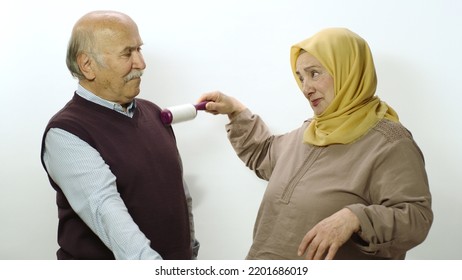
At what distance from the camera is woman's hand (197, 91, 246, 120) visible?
1.98 m

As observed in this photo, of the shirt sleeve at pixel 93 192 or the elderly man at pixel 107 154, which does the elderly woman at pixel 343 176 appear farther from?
the shirt sleeve at pixel 93 192

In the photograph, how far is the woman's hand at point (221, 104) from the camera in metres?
1.98

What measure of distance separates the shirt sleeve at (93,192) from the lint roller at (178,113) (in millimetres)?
354

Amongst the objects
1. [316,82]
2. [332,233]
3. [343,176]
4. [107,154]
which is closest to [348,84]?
[316,82]

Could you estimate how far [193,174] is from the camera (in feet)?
7.33

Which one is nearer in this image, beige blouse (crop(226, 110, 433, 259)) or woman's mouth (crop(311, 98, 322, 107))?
beige blouse (crop(226, 110, 433, 259))

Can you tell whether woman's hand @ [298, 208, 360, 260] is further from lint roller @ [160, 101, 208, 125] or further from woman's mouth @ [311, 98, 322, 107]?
lint roller @ [160, 101, 208, 125]

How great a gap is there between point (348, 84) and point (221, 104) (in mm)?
496

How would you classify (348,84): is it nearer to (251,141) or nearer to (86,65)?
(251,141)

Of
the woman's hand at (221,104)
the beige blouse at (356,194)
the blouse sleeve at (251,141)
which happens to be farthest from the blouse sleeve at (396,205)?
the woman's hand at (221,104)

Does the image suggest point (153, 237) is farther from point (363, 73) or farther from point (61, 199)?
point (363, 73)

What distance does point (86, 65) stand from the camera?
161 cm

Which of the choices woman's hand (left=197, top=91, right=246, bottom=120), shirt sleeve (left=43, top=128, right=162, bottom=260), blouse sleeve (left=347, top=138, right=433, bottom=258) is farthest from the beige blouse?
shirt sleeve (left=43, top=128, right=162, bottom=260)

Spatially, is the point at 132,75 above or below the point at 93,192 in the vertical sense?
above
